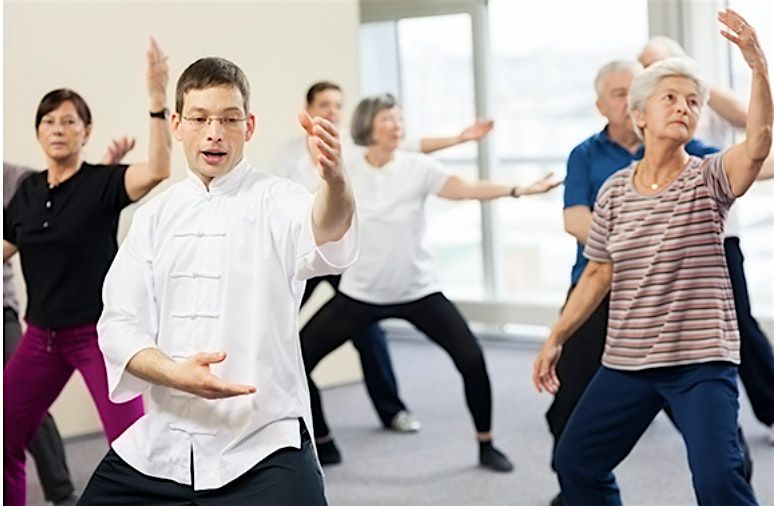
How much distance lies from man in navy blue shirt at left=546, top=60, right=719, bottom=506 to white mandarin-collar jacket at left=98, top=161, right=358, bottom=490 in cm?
142

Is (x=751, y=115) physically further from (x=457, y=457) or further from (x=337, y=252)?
(x=457, y=457)

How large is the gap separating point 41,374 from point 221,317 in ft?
4.13

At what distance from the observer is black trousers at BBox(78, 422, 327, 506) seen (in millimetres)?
2393

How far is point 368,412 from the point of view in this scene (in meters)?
5.48

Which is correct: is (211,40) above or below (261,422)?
above

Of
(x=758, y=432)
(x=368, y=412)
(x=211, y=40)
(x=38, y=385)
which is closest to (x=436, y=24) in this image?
(x=211, y=40)

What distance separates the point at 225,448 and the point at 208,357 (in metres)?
0.20

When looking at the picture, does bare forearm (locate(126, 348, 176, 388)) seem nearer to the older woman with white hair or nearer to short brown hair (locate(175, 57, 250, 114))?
short brown hair (locate(175, 57, 250, 114))

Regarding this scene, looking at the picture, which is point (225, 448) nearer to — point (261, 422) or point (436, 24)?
point (261, 422)

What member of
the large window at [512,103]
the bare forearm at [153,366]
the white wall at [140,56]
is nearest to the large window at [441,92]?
the large window at [512,103]

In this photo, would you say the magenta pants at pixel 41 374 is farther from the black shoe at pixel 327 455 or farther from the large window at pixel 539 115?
the large window at pixel 539 115

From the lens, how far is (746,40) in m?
2.72

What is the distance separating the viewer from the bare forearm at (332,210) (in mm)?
2266

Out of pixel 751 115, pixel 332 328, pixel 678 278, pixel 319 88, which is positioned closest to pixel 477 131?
pixel 319 88
